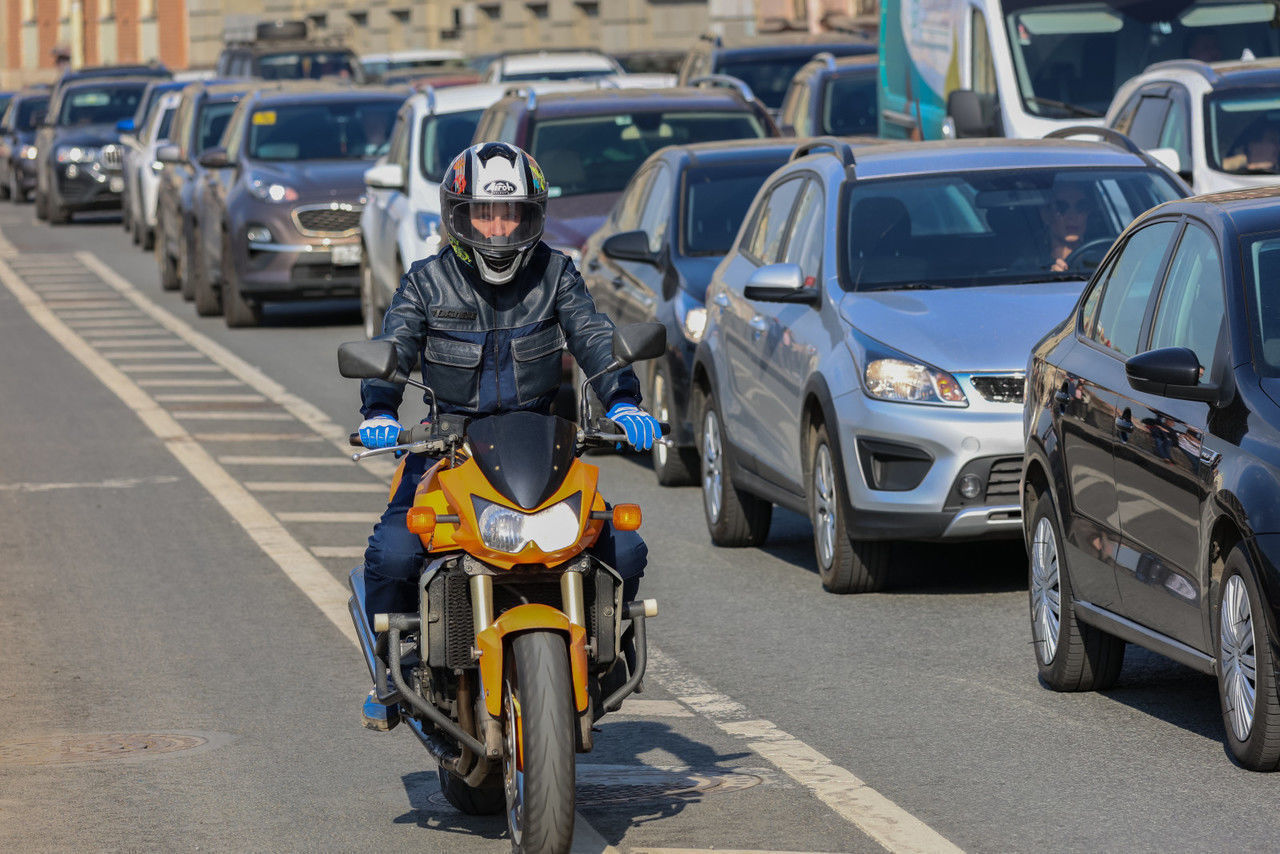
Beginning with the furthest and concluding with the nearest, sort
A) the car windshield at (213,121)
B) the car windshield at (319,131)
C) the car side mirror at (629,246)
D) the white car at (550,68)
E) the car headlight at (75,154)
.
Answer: the car headlight at (75,154), the white car at (550,68), the car windshield at (213,121), the car windshield at (319,131), the car side mirror at (629,246)

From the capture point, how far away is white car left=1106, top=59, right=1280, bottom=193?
1434 centimetres

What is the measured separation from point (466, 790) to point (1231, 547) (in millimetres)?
2113

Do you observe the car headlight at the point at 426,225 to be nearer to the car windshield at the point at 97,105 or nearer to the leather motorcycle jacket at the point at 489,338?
the leather motorcycle jacket at the point at 489,338

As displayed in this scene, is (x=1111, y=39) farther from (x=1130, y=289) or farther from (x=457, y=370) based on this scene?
(x=457, y=370)

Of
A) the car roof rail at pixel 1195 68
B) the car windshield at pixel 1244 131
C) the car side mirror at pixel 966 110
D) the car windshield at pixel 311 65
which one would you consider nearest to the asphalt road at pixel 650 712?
the car windshield at pixel 1244 131

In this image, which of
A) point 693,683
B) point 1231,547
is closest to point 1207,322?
point 1231,547

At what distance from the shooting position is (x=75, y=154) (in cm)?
3991

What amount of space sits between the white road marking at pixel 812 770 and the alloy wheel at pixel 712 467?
111 inches

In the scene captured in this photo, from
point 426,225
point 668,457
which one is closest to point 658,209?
point 668,457

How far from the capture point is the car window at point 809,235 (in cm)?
1095

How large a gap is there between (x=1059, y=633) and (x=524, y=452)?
2776 millimetres

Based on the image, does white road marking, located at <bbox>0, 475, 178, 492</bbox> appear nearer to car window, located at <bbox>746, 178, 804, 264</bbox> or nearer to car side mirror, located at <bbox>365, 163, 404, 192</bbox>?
car window, located at <bbox>746, 178, 804, 264</bbox>

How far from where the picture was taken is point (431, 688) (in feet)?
20.9

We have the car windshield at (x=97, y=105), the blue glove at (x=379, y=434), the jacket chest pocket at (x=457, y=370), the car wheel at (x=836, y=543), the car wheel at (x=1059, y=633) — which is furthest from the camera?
the car windshield at (x=97, y=105)
